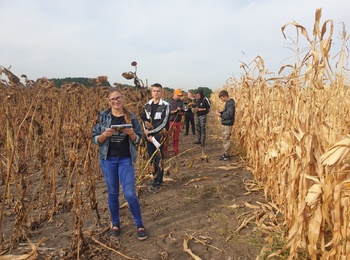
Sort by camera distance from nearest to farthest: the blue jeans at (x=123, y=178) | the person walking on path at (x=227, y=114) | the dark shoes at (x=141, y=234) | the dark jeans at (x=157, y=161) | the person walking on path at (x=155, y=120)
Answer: the blue jeans at (x=123, y=178), the dark shoes at (x=141, y=234), the person walking on path at (x=155, y=120), the dark jeans at (x=157, y=161), the person walking on path at (x=227, y=114)

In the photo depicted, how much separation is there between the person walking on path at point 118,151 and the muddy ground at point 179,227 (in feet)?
0.82

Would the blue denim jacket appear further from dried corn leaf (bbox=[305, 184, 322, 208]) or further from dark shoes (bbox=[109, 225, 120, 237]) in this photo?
dried corn leaf (bbox=[305, 184, 322, 208])

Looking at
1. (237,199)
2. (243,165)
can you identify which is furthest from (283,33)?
(243,165)

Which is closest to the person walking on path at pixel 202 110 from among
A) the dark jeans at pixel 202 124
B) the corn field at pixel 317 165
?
the dark jeans at pixel 202 124

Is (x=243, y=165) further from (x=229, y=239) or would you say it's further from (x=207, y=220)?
(x=229, y=239)

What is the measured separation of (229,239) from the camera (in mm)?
3074

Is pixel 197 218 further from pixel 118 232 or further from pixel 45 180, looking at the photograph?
pixel 45 180

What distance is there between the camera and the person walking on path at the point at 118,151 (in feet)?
9.89

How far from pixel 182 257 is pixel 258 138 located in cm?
274

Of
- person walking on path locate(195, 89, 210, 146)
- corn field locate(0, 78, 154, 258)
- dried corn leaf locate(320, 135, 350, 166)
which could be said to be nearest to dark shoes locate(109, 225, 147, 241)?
corn field locate(0, 78, 154, 258)

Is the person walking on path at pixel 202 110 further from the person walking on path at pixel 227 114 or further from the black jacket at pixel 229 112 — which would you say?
the black jacket at pixel 229 112

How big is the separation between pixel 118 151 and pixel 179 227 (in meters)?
1.26

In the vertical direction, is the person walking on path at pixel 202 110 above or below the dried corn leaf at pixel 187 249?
above

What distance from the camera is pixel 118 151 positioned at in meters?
3.05
